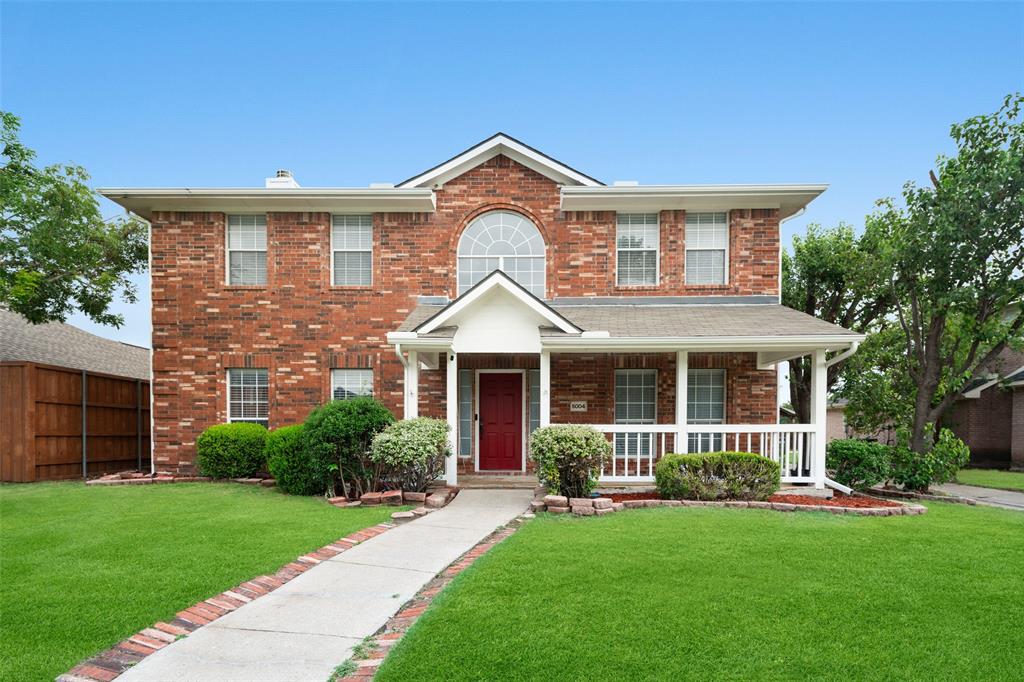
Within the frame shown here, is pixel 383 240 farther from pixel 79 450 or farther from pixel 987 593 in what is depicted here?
pixel 987 593

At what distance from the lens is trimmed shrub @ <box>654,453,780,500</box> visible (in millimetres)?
10062

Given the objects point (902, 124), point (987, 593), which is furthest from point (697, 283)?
point (987, 593)

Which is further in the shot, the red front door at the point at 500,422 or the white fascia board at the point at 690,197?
the red front door at the point at 500,422

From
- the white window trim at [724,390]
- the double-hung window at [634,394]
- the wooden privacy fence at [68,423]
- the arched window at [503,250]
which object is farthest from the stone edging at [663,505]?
the wooden privacy fence at [68,423]

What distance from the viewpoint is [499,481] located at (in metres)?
12.4

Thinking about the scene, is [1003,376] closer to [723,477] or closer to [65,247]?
[723,477]

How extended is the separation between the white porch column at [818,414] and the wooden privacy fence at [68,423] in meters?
16.1

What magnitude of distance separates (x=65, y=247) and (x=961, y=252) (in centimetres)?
2223

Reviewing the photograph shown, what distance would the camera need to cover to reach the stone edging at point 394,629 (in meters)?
4.04

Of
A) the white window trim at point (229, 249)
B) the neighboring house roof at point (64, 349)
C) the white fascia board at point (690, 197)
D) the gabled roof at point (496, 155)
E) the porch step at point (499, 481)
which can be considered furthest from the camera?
the neighboring house roof at point (64, 349)

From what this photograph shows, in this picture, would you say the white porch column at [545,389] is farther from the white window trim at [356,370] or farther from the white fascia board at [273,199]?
the white fascia board at [273,199]

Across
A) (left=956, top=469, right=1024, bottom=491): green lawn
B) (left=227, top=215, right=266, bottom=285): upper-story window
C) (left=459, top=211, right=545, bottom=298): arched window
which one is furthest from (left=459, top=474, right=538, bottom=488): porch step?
(left=956, top=469, right=1024, bottom=491): green lawn

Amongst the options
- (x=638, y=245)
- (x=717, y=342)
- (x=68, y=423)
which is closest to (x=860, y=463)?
(x=717, y=342)

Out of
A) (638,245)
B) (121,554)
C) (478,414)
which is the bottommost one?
(121,554)
